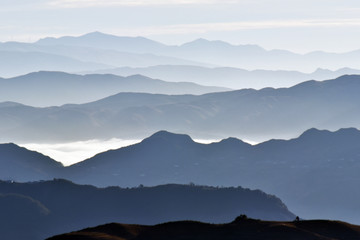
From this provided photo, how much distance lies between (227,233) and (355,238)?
13.2 m

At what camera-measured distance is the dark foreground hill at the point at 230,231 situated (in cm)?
9694

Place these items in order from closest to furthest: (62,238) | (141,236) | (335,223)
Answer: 1. (62,238)
2. (141,236)
3. (335,223)

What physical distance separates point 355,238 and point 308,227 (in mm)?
6028

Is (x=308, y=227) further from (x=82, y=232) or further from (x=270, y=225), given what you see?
(x=82, y=232)

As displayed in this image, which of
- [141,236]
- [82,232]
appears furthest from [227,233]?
[82,232]

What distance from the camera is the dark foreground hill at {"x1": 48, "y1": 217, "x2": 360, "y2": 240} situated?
9694 centimetres

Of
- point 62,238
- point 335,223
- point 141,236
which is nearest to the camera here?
point 62,238

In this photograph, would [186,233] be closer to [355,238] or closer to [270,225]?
[270,225]

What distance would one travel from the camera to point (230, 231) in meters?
101

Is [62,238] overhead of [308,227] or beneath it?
beneath

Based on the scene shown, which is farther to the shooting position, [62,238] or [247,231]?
[247,231]

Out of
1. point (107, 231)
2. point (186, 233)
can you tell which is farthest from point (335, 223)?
point (107, 231)

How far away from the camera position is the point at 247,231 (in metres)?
101

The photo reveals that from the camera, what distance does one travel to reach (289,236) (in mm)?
96812
